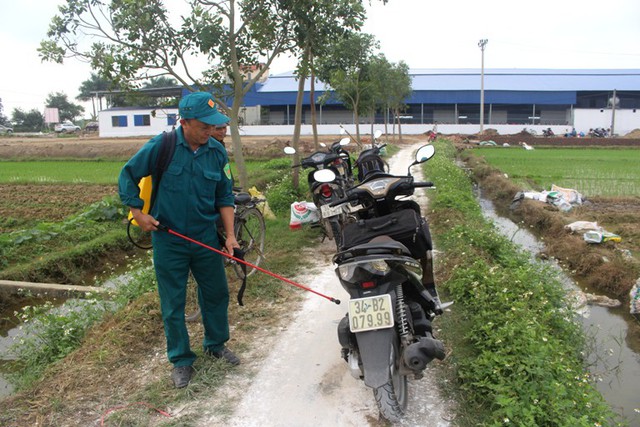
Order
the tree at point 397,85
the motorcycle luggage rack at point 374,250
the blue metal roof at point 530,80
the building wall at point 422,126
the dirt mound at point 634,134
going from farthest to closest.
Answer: the blue metal roof at point 530,80 → the building wall at point 422,126 → the dirt mound at point 634,134 → the tree at point 397,85 → the motorcycle luggage rack at point 374,250

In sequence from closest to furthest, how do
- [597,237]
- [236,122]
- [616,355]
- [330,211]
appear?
1. [616,355]
2. [330,211]
3. [597,237]
4. [236,122]

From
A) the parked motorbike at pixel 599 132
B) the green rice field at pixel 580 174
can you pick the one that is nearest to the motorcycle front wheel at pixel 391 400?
the green rice field at pixel 580 174

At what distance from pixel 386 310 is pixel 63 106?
242 ft

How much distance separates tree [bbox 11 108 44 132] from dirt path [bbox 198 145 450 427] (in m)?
64.6

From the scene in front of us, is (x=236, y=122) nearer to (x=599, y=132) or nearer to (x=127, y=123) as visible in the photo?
(x=127, y=123)

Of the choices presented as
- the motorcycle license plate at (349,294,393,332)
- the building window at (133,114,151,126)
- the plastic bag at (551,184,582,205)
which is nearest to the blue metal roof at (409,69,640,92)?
the building window at (133,114,151,126)

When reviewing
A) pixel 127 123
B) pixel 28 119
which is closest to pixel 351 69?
pixel 127 123

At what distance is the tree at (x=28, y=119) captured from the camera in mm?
59438

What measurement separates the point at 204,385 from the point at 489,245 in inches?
147

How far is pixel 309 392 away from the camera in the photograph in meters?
3.16

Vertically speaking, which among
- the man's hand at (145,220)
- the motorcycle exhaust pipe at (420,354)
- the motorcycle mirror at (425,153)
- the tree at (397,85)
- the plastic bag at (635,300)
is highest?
the tree at (397,85)

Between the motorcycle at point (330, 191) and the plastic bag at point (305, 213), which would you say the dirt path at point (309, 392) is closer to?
the motorcycle at point (330, 191)

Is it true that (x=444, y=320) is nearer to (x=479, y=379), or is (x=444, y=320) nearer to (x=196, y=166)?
(x=479, y=379)

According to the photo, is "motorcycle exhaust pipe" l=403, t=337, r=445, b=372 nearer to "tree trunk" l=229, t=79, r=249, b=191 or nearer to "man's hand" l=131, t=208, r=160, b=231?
"man's hand" l=131, t=208, r=160, b=231
